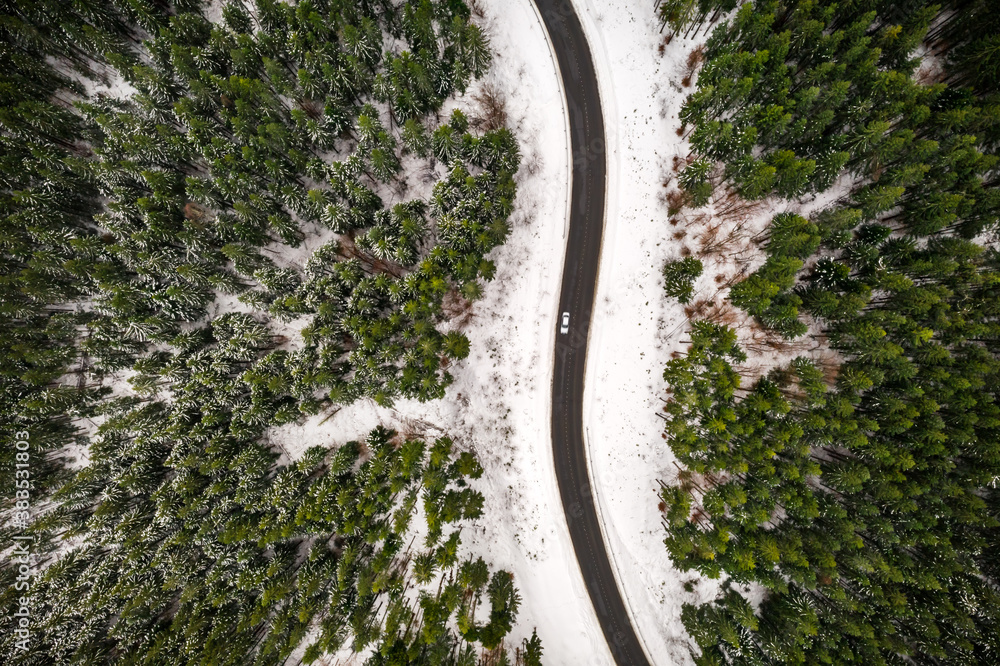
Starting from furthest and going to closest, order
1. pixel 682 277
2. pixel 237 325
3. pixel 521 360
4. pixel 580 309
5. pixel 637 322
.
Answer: pixel 521 360 < pixel 580 309 < pixel 637 322 < pixel 237 325 < pixel 682 277

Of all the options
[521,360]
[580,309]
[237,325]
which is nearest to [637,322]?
[580,309]

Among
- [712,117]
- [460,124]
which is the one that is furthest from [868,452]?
[460,124]

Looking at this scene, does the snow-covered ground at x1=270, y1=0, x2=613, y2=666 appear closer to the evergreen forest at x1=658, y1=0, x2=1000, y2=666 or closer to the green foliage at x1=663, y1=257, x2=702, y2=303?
the green foliage at x1=663, y1=257, x2=702, y2=303

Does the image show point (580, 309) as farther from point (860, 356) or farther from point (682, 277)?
point (860, 356)

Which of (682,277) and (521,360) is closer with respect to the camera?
(682,277)

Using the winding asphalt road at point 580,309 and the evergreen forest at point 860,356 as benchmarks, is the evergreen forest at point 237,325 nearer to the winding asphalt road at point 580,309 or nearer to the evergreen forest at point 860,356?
the winding asphalt road at point 580,309

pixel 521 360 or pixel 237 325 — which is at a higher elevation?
pixel 237 325

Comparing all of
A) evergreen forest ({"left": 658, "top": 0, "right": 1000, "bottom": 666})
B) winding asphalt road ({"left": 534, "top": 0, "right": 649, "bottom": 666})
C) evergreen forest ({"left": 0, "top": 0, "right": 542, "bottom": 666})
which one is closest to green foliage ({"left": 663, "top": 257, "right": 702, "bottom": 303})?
evergreen forest ({"left": 658, "top": 0, "right": 1000, "bottom": 666})
